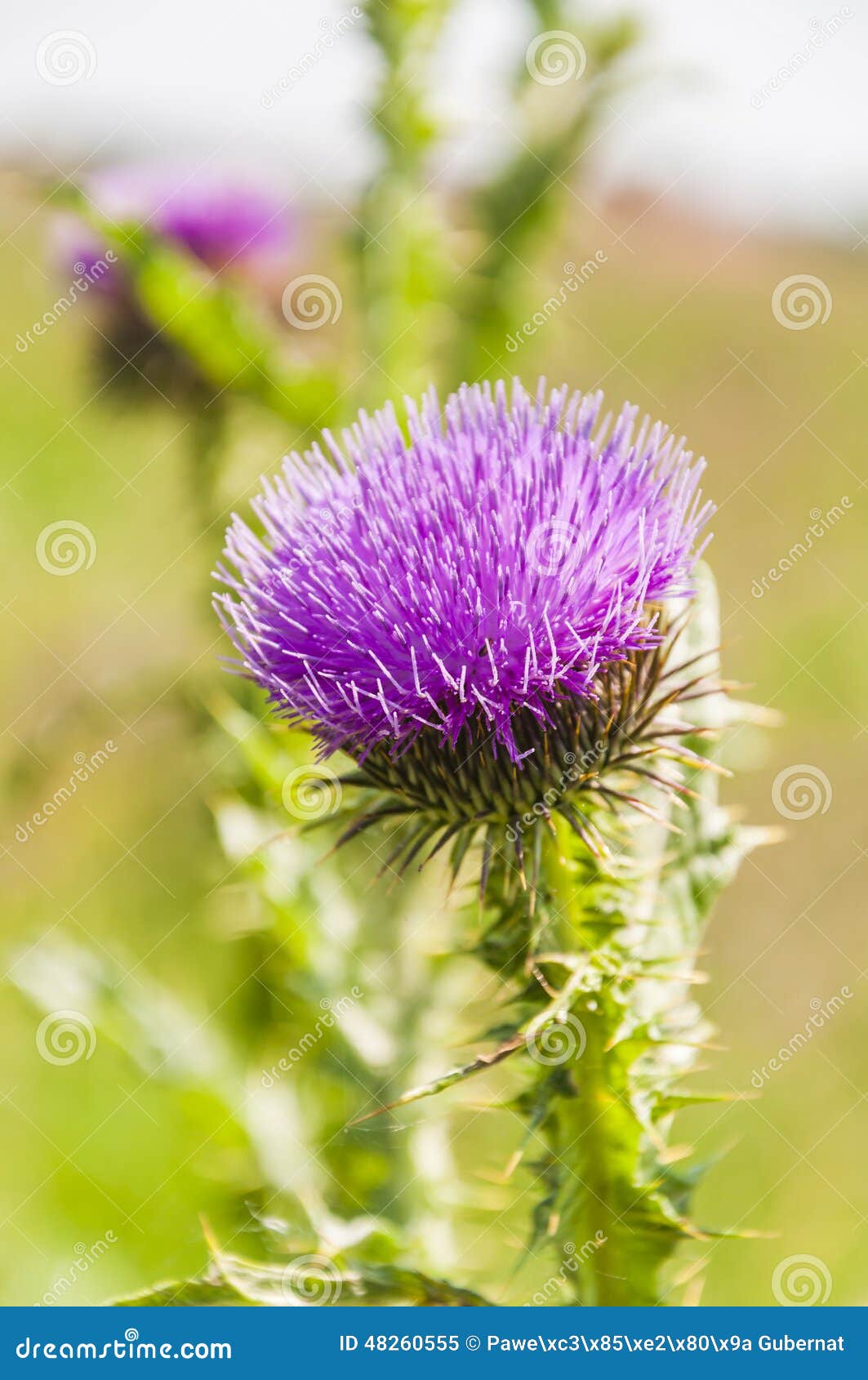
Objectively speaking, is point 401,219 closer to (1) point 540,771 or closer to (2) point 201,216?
(2) point 201,216

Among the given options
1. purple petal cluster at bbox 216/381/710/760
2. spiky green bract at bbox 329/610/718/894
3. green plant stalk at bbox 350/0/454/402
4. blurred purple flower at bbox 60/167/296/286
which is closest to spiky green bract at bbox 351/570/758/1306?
spiky green bract at bbox 329/610/718/894

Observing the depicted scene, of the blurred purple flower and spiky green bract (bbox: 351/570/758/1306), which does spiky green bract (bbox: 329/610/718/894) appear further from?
the blurred purple flower

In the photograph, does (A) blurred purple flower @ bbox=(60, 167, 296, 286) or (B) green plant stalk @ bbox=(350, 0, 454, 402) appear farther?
(A) blurred purple flower @ bbox=(60, 167, 296, 286)

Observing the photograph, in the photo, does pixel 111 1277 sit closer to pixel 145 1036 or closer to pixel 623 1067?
pixel 145 1036

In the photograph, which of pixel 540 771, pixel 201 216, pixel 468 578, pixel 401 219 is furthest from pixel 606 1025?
pixel 201 216

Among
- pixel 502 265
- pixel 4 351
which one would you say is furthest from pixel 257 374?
pixel 4 351

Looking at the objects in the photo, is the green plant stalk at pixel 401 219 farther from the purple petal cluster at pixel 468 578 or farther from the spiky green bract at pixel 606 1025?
the spiky green bract at pixel 606 1025

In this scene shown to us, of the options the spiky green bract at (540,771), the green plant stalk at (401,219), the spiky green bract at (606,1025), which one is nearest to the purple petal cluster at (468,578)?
the spiky green bract at (540,771)
